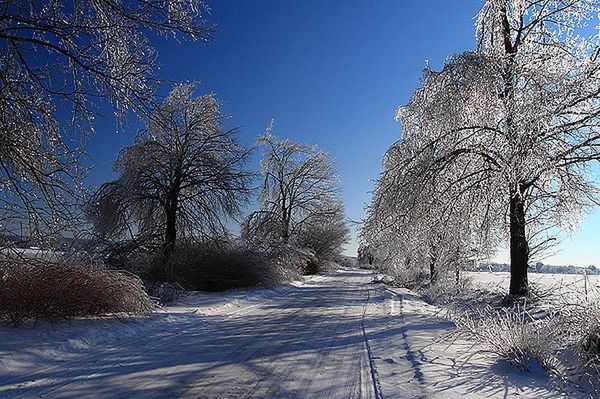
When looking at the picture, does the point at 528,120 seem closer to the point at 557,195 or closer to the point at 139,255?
the point at 557,195

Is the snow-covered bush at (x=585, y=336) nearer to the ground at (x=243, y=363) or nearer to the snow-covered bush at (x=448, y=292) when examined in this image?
the ground at (x=243, y=363)

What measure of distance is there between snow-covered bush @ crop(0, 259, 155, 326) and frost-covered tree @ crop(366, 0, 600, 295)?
790 centimetres

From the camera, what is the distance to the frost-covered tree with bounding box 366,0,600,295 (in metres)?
9.32

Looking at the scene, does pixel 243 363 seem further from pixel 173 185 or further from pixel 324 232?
pixel 324 232

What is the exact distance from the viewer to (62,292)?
22.8ft

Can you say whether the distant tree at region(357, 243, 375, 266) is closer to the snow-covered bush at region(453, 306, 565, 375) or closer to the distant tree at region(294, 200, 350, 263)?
the distant tree at region(294, 200, 350, 263)

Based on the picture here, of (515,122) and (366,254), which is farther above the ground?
(515,122)

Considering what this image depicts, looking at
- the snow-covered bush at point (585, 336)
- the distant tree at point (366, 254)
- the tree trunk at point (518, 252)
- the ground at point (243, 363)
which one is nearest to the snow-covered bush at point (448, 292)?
the tree trunk at point (518, 252)

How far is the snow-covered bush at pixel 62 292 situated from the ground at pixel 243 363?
13.8 inches

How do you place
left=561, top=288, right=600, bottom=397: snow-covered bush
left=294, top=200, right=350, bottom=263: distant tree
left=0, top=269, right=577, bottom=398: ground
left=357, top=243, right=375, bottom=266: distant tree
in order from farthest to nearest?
left=357, top=243, right=375, bottom=266: distant tree, left=294, top=200, right=350, bottom=263: distant tree, left=561, top=288, right=600, bottom=397: snow-covered bush, left=0, top=269, right=577, bottom=398: ground

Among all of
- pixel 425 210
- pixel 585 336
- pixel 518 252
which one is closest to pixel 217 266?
pixel 425 210

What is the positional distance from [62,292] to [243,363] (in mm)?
3765

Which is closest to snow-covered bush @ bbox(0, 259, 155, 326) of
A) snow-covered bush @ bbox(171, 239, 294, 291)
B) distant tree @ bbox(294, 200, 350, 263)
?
snow-covered bush @ bbox(171, 239, 294, 291)

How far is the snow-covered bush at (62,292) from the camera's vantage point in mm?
6312
